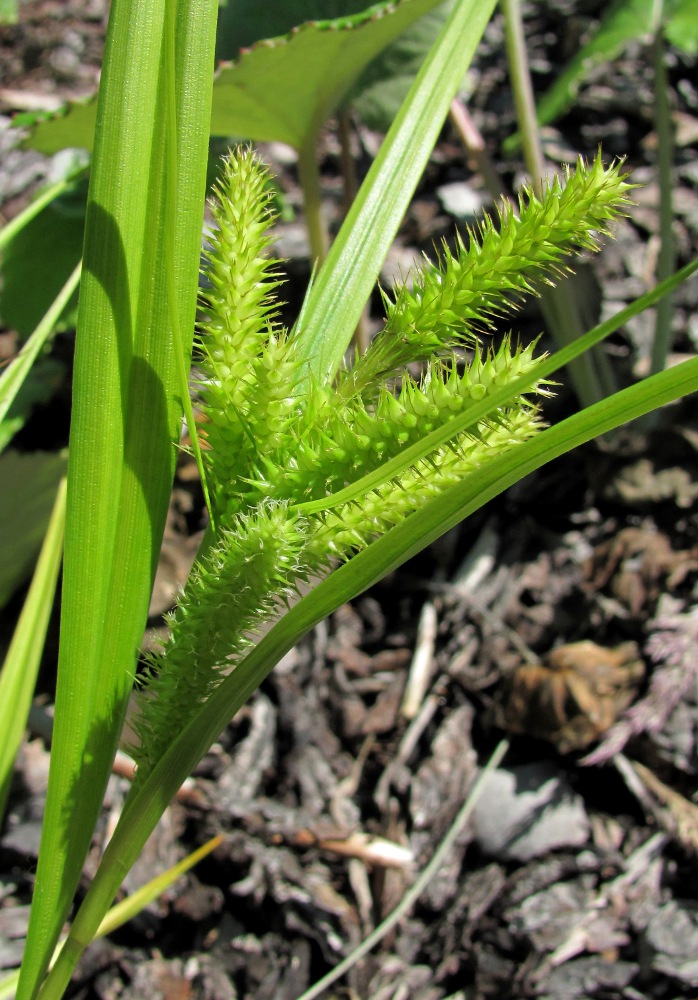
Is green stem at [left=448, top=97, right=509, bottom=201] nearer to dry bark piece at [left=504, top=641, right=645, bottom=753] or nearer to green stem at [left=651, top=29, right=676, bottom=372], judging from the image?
green stem at [left=651, top=29, right=676, bottom=372]

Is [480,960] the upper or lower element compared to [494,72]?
lower

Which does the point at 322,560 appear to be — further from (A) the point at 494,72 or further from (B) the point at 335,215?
(A) the point at 494,72

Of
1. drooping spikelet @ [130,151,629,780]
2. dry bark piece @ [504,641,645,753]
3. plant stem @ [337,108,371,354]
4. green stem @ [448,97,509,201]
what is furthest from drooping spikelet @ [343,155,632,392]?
green stem @ [448,97,509,201]

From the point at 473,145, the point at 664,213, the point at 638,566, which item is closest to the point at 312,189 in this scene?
the point at 473,145

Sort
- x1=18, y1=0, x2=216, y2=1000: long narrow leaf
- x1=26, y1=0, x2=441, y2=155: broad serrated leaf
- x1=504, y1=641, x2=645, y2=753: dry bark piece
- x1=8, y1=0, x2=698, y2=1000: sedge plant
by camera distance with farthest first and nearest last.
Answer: x1=504, y1=641, x2=645, y2=753: dry bark piece
x1=26, y1=0, x2=441, y2=155: broad serrated leaf
x1=18, y1=0, x2=216, y2=1000: long narrow leaf
x1=8, y1=0, x2=698, y2=1000: sedge plant

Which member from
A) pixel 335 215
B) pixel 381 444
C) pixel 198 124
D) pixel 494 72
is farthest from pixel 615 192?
pixel 494 72

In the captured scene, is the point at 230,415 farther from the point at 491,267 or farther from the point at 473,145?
the point at 473,145

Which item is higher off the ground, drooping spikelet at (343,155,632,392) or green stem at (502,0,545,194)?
green stem at (502,0,545,194)

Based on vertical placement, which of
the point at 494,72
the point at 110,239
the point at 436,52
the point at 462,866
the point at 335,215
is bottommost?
the point at 462,866
